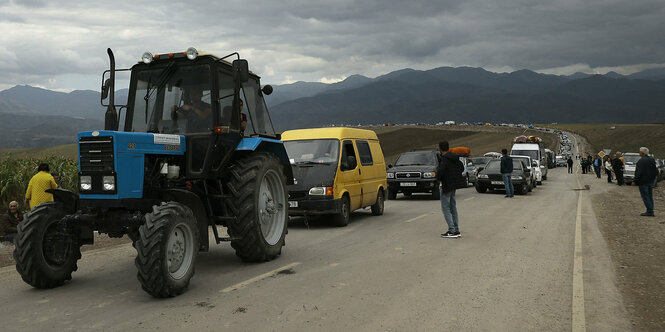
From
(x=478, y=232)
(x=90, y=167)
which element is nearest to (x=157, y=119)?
(x=90, y=167)

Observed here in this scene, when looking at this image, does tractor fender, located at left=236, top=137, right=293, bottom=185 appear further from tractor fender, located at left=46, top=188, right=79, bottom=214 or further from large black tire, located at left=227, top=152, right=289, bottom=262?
tractor fender, located at left=46, top=188, right=79, bottom=214

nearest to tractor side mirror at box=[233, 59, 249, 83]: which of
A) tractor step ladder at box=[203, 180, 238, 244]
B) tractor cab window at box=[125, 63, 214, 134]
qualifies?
tractor cab window at box=[125, 63, 214, 134]

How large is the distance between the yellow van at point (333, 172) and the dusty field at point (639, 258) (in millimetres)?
5435

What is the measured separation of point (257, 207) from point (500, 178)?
17928 millimetres

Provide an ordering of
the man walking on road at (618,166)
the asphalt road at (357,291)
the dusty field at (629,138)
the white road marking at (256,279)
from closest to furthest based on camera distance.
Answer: the asphalt road at (357,291) < the white road marking at (256,279) < the man walking on road at (618,166) < the dusty field at (629,138)

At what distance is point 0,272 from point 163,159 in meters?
2.95

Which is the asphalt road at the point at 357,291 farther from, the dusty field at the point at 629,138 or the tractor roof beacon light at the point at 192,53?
the dusty field at the point at 629,138

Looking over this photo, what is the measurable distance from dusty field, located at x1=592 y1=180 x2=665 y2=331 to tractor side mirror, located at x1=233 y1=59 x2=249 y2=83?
517 cm

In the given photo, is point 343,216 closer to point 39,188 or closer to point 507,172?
point 39,188

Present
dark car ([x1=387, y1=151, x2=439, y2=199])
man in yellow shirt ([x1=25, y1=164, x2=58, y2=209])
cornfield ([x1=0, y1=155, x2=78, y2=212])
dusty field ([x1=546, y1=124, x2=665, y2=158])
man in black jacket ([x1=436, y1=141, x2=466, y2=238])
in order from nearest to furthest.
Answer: man in yellow shirt ([x1=25, y1=164, x2=58, y2=209]), man in black jacket ([x1=436, y1=141, x2=466, y2=238]), cornfield ([x1=0, y1=155, x2=78, y2=212]), dark car ([x1=387, y1=151, x2=439, y2=199]), dusty field ([x1=546, y1=124, x2=665, y2=158])

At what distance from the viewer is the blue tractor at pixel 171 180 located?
19.1 feet

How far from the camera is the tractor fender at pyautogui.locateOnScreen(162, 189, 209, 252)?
6.39 meters

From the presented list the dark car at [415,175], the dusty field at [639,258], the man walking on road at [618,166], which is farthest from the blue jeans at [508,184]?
the man walking on road at [618,166]

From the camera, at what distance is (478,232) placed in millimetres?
11086
